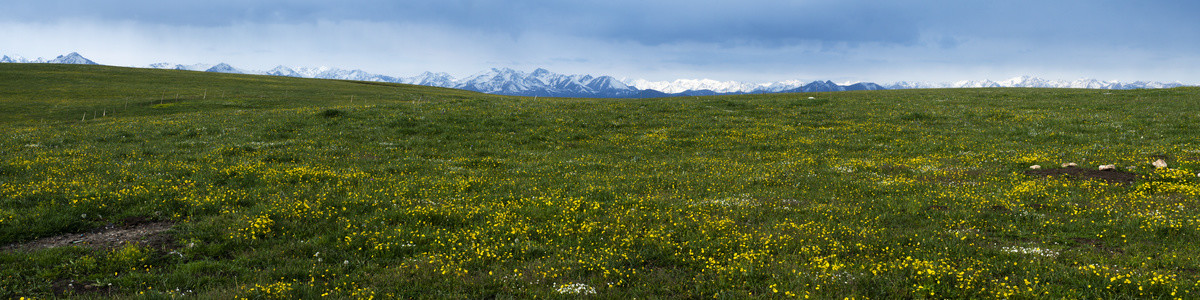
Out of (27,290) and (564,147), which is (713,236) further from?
(564,147)

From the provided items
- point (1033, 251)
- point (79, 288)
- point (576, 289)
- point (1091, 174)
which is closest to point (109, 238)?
point (79, 288)

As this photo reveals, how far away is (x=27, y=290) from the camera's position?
295 inches

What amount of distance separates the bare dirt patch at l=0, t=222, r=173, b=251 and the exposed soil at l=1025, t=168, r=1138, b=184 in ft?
72.6

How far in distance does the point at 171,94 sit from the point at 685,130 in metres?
66.6

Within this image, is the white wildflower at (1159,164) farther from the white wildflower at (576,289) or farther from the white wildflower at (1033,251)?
the white wildflower at (576,289)

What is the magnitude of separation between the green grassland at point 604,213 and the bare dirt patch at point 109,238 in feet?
0.75

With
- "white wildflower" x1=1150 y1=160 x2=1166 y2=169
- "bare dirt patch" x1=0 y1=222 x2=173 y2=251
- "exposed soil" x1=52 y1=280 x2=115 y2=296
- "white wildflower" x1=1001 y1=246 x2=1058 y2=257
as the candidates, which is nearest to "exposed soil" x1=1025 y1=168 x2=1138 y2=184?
"white wildflower" x1=1150 y1=160 x2=1166 y2=169

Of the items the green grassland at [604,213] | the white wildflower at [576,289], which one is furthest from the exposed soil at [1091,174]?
the white wildflower at [576,289]

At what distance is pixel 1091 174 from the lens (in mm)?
14625

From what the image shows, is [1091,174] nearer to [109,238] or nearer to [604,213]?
[604,213]

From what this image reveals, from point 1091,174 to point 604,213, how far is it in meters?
14.2

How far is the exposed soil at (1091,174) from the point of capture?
13.9 metres

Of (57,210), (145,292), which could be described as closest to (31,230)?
(57,210)

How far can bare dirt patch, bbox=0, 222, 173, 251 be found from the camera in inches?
367
